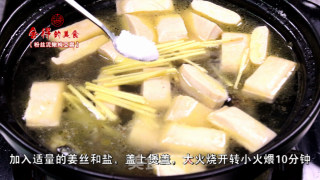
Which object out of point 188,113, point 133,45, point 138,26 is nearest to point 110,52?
point 133,45

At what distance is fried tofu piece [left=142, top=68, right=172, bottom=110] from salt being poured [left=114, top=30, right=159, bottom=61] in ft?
0.60

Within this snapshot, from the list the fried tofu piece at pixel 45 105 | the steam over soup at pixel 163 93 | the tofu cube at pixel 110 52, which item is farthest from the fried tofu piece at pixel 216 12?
the fried tofu piece at pixel 45 105

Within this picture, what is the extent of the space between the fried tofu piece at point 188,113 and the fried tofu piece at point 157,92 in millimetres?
63

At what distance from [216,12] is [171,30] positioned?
40cm

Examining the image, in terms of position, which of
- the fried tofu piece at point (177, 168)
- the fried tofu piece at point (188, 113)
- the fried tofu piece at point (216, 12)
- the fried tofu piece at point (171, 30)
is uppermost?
the fried tofu piece at point (216, 12)

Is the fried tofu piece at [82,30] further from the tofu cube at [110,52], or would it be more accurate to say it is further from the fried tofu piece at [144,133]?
the fried tofu piece at [144,133]

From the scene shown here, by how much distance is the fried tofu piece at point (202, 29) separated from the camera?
2474 millimetres

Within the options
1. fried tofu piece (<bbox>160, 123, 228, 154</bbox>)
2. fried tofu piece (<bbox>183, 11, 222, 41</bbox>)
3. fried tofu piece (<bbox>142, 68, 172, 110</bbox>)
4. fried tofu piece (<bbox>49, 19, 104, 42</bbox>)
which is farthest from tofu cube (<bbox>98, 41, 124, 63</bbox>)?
fried tofu piece (<bbox>160, 123, 228, 154</bbox>)

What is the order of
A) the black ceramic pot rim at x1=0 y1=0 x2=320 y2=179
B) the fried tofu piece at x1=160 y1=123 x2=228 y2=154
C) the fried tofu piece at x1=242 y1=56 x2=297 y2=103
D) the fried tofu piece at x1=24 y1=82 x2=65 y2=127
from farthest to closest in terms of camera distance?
1. the fried tofu piece at x1=242 y1=56 x2=297 y2=103
2. the fried tofu piece at x1=24 y1=82 x2=65 y2=127
3. the fried tofu piece at x1=160 y1=123 x2=228 y2=154
4. the black ceramic pot rim at x1=0 y1=0 x2=320 y2=179

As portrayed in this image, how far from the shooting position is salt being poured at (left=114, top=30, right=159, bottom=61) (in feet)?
7.57

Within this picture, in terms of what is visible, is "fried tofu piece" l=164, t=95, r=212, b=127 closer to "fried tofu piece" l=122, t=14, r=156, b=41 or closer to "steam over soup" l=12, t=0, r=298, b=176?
"steam over soup" l=12, t=0, r=298, b=176

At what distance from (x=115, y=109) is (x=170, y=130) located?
321 mm

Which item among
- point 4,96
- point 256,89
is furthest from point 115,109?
point 256,89

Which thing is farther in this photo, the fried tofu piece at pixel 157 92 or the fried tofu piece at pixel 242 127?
the fried tofu piece at pixel 157 92
